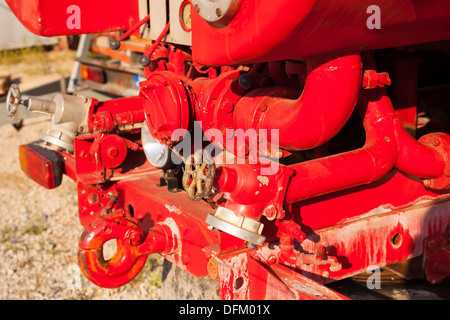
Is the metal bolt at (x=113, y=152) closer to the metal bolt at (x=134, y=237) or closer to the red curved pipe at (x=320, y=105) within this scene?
the metal bolt at (x=134, y=237)

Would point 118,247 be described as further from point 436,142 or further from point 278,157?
point 436,142

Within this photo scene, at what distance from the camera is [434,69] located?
2963mm

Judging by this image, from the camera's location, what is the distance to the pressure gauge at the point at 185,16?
226cm

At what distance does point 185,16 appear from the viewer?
2285 millimetres

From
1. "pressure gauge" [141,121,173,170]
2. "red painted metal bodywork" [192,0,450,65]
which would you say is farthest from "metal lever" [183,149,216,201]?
"pressure gauge" [141,121,173,170]

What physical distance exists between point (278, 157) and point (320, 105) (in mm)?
332

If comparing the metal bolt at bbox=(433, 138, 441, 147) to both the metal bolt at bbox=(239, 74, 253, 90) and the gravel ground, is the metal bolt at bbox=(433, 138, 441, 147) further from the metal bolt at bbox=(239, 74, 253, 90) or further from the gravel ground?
the gravel ground

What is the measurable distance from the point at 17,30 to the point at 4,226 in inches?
232

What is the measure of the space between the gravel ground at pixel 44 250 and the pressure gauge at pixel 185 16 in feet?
5.29

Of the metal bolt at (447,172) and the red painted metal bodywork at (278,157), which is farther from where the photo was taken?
the metal bolt at (447,172)

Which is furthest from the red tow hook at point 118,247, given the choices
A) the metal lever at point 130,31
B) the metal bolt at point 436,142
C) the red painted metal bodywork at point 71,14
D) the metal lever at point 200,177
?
the metal bolt at point 436,142

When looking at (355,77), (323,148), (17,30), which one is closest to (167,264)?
(323,148)

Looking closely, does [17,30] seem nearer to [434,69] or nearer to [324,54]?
[434,69]

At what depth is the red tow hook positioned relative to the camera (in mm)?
2166
